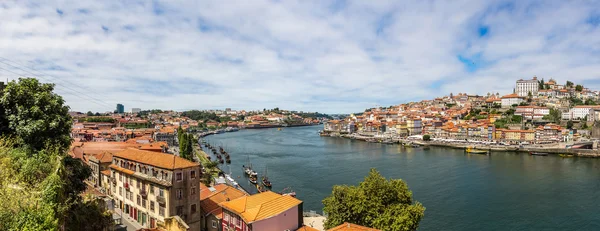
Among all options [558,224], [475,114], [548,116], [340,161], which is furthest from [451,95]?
[558,224]

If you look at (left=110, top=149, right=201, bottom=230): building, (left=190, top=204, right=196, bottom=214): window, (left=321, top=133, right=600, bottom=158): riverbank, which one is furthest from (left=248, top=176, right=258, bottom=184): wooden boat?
(left=321, top=133, right=600, bottom=158): riverbank

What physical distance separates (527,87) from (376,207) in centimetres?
7652

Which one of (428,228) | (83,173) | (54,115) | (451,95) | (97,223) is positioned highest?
(451,95)

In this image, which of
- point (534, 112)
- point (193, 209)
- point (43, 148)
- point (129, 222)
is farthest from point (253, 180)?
point (534, 112)

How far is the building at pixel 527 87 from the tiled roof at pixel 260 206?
74.3 metres

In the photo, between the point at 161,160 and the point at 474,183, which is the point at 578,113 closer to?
the point at 474,183

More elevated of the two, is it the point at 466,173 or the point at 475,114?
the point at 475,114

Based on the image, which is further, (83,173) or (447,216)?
(447,216)

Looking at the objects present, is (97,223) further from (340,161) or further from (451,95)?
(451,95)

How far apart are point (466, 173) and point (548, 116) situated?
38.0 m

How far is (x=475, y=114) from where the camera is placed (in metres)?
60.4

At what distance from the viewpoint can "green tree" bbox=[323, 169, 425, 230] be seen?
29.2ft

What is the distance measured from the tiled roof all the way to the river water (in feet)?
20.5

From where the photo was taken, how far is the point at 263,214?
8.60 m
